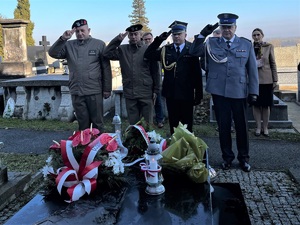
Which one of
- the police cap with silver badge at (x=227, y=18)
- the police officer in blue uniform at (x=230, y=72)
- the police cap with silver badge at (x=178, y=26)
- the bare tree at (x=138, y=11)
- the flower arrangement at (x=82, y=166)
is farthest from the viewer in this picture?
the bare tree at (x=138, y=11)

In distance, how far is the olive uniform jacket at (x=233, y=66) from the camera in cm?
413

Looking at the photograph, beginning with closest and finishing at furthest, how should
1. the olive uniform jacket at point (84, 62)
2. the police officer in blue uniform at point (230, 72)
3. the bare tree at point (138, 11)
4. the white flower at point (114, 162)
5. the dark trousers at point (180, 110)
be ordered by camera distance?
1. the white flower at point (114, 162)
2. the police officer in blue uniform at point (230, 72)
3. the dark trousers at point (180, 110)
4. the olive uniform jacket at point (84, 62)
5. the bare tree at point (138, 11)

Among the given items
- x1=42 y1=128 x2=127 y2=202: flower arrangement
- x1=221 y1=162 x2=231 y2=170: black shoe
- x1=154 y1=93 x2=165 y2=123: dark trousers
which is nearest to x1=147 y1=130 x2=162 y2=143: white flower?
x1=42 y1=128 x2=127 y2=202: flower arrangement

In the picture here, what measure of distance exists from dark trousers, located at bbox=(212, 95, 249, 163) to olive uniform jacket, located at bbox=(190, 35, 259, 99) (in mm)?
120

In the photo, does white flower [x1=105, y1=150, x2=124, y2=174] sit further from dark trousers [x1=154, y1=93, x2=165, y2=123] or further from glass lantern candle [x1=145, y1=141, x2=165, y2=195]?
dark trousers [x1=154, y1=93, x2=165, y2=123]

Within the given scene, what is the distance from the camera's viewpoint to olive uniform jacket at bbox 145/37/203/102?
14.5 ft

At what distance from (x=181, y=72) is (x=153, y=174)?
7.92ft

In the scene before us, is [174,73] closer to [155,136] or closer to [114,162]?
[155,136]

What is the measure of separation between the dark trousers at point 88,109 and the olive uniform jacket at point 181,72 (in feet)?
3.44

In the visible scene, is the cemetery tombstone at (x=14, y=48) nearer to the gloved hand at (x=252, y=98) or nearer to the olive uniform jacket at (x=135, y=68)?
the olive uniform jacket at (x=135, y=68)

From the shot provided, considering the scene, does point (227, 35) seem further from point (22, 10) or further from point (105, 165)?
point (22, 10)

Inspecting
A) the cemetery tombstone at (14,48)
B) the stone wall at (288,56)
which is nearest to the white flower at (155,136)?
the cemetery tombstone at (14,48)

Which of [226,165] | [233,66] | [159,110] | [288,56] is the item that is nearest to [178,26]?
[233,66]

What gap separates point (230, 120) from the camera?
438cm
